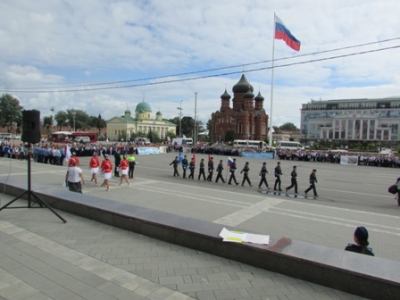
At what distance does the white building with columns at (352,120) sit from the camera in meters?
121

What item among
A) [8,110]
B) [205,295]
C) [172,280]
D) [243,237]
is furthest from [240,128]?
[205,295]

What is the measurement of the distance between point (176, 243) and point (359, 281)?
9.58ft

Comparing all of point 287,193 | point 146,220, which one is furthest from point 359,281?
point 287,193

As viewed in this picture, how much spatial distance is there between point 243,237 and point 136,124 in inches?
4906

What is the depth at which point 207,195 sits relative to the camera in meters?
13.9

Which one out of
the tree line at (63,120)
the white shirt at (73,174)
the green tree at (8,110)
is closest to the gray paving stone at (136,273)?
the white shirt at (73,174)

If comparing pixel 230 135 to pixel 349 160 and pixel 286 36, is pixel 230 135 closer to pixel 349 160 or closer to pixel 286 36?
pixel 349 160

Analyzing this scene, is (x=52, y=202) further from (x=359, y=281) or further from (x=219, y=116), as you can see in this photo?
(x=219, y=116)

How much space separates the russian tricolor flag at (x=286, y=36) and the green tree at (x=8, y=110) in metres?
85.9

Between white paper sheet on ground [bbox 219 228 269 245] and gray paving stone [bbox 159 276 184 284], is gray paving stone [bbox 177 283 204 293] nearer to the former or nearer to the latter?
gray paving stone [bbox 159 276 184 284]

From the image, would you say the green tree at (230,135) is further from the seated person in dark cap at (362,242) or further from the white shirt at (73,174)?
the seated person in dark cap at (362,242)

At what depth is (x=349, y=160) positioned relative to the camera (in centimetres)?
3756

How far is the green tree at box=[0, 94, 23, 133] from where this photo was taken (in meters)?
89.9

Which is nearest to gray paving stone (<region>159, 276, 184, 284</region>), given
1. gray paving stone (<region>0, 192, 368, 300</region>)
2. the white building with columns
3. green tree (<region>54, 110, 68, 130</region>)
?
gray paving stone (<region>0, 192, 368, 300</region>)
